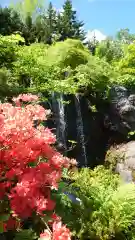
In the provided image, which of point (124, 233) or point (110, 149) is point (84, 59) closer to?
point (110, 149)

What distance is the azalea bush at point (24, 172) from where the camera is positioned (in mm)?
2156

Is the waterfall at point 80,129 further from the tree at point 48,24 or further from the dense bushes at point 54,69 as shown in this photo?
the tree at point 48,24

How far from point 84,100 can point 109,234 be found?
19.8ft

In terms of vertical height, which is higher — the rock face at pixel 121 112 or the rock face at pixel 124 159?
the rock face at pixel 121 112

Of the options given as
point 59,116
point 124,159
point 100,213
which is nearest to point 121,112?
point 124,159

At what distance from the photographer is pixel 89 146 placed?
949cm

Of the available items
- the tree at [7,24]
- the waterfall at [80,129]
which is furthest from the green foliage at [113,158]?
the tree at [7,24]

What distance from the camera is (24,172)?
2303mm

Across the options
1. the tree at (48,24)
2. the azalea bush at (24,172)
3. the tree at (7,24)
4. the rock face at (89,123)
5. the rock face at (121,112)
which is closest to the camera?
the azalea bush at (24,172)

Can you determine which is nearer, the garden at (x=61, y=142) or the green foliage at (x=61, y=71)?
the garden at (x=61, y=142)

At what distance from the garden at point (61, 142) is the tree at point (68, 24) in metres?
11.1

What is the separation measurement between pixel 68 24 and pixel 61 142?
25.8 metres

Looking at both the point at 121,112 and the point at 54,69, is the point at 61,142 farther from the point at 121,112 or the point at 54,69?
the point at 121,112

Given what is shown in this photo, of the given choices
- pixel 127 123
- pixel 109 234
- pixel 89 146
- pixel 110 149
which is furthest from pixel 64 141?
pixel 109 234
